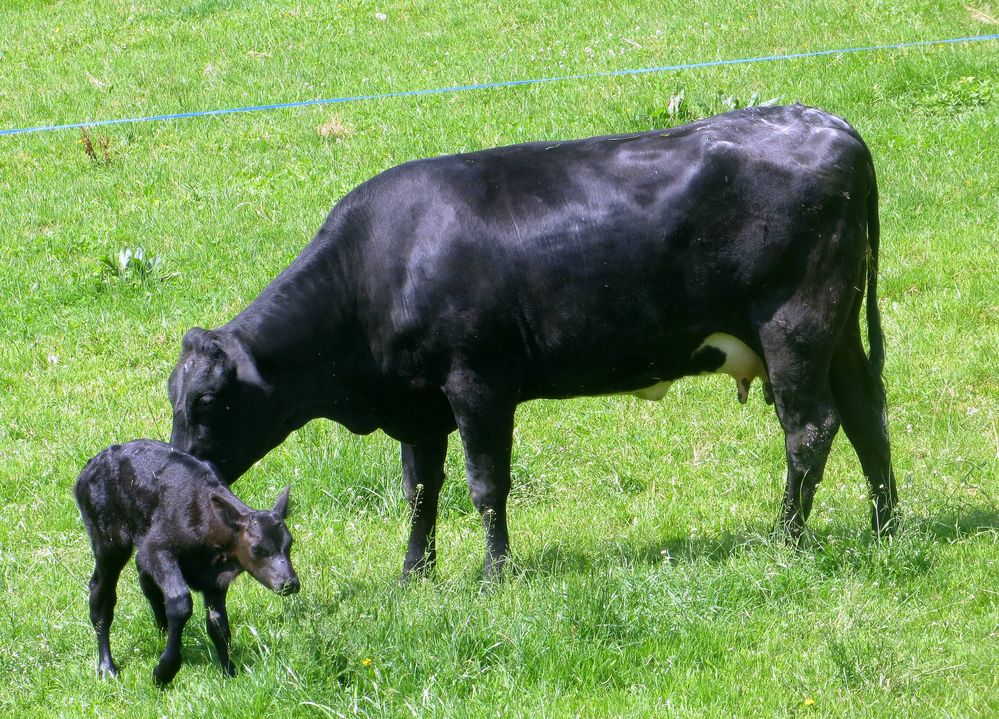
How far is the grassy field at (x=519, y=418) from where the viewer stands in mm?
5164

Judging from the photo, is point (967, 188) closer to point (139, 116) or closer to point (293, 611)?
point (293, 611)

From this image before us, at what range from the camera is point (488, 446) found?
6336mm

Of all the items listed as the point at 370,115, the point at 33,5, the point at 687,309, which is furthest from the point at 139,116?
the point at 687,309

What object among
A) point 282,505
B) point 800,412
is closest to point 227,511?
point 282,505

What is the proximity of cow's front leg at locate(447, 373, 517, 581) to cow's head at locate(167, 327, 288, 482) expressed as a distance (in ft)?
3.05

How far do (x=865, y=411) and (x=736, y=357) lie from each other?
2.58 feet

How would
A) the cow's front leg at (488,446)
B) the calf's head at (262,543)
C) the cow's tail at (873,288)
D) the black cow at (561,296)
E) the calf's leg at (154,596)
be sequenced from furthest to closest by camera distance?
the cow's tail at (873,288) < the cow's front leg at (488,446) < the black cow at (561,296) < the calf's leg at (154,596) < the calf's head at (262,543)

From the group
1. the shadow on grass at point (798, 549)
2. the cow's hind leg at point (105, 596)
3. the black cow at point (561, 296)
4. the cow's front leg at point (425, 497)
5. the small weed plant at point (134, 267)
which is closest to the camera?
the cow's hind leg at point (105, 596)

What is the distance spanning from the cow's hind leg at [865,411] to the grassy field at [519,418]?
204 millimetres

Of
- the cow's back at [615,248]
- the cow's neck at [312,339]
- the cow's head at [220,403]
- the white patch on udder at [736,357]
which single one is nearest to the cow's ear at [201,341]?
the cow's head at [220,403]

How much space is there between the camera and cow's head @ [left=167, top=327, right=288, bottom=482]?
606 cm

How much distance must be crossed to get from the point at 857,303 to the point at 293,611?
3.15 meters

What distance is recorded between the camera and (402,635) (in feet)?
17.2

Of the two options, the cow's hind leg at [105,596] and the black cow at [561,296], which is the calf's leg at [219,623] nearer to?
the cow's hind leg at [105,596]
